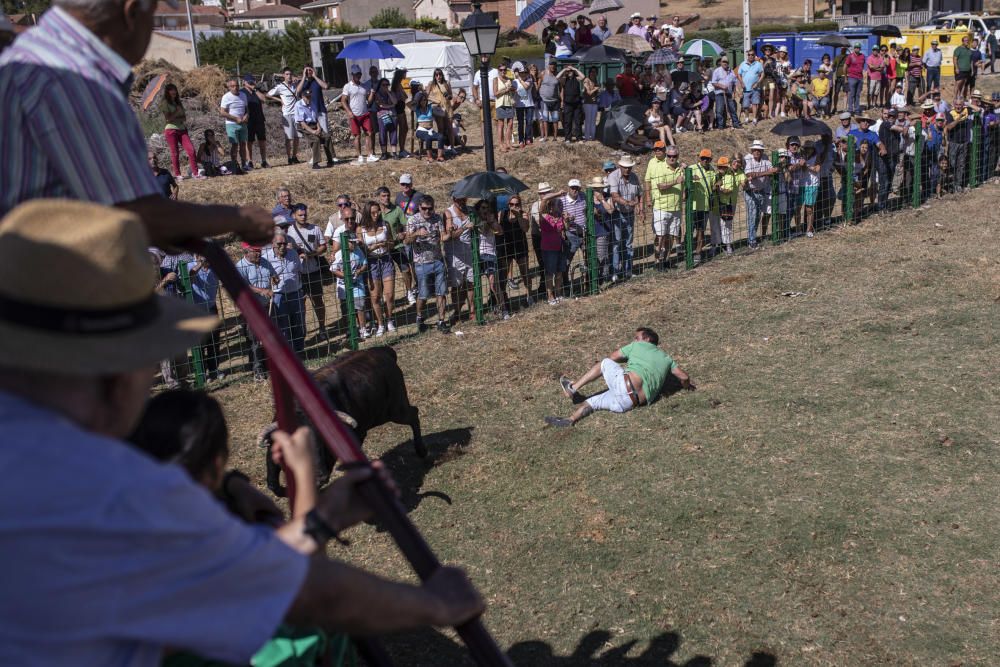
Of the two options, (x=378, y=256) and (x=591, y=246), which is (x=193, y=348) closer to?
(x=378, y=256)

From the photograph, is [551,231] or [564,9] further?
[564,9]

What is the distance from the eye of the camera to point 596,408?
8609 millimetres

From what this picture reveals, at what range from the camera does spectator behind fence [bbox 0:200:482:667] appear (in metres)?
1.19

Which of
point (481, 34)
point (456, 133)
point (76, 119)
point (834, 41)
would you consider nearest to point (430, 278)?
point (481, 34)

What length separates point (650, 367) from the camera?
8.66m

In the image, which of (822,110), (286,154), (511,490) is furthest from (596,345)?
(822,110)

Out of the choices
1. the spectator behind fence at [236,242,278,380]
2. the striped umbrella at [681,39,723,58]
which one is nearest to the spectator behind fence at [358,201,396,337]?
the spectator behind fence at [236,242,278,380]

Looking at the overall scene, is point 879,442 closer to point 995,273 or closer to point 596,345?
point 596,345

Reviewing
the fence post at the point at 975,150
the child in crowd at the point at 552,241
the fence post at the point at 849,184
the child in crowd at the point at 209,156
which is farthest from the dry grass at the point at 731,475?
the child in crowd at the point at 209,156

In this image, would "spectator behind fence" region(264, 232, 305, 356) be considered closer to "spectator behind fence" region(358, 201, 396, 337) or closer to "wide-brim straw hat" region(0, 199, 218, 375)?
"spectator behind fence" region(358, 201, 396, 337)

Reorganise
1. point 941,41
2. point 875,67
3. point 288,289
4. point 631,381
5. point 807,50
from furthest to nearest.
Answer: point 941,41 < point 807,50 < point 875,67 < point 288,289 < point 631,381

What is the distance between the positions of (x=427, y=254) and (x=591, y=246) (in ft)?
7.61

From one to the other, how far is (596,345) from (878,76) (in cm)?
1856

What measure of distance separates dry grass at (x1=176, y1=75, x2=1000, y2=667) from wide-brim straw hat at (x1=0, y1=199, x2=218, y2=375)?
13.8ft
